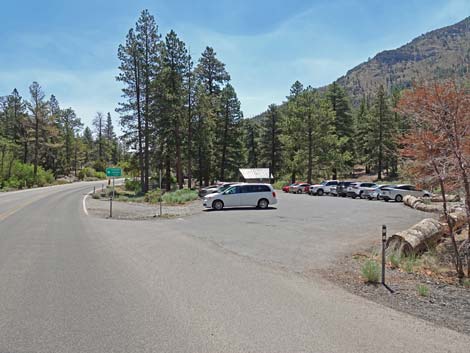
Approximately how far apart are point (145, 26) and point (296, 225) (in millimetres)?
35346

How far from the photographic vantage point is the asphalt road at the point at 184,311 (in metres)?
4.66

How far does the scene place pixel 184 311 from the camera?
19.0 feet

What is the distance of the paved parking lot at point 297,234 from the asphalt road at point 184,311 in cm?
145

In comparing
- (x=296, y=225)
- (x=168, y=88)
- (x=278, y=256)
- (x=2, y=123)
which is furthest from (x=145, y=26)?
(x=2, y=123)

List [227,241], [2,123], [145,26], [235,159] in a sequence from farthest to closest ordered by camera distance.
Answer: [2,123] → [235,159] → [145,26] → [227,241]

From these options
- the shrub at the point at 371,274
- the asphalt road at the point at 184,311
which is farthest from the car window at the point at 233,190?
the shrub at the point at 371,274

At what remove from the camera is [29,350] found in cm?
439

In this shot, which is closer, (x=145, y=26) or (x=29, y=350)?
(x=29, y=350)

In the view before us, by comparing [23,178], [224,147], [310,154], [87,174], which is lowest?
[23,178]

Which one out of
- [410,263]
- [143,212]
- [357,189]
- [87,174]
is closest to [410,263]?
[410,263]

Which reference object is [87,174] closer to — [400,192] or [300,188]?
[300,188]

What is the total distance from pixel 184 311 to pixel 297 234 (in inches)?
377

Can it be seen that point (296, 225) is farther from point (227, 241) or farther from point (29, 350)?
point (29, 350)

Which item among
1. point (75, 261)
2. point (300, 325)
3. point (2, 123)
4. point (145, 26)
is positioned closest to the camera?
point (300, 325)
